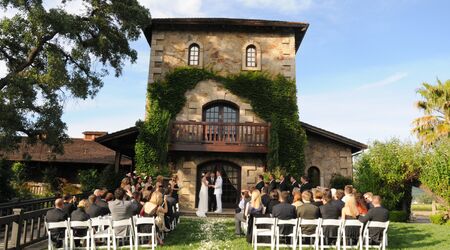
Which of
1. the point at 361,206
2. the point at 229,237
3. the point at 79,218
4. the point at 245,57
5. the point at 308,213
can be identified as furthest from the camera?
the point at 245,57

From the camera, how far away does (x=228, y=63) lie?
18.3 meters

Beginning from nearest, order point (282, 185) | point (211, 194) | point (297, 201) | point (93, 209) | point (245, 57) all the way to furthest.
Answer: point (93, 209)
point (297, 201)
point (282, 185)
point (211, 194)
point (245, 57)

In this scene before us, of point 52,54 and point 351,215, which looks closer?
point 351,215

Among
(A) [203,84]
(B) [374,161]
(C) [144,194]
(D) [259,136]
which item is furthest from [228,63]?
(C) [144,194]

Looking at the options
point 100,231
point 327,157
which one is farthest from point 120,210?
point 327,157

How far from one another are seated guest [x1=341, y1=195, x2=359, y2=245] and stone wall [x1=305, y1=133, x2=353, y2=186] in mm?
9490

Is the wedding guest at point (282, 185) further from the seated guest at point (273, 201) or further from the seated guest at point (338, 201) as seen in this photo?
the seated guest at point (338, 201)

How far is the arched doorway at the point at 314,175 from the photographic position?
1833 cm

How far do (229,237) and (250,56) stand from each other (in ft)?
35.6

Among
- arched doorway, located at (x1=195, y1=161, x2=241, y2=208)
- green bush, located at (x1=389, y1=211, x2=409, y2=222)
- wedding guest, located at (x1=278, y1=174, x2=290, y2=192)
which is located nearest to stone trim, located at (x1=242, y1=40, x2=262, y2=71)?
arched doorway, located at (x1=195, y1=161, x2=241, y2=208)

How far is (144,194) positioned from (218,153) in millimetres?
7492

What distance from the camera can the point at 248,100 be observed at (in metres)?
17.9

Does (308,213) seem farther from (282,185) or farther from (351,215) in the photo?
(282,185)

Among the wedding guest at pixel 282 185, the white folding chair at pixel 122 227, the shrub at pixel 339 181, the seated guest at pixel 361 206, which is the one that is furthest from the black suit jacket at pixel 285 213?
the shrub at pixel 339 181
